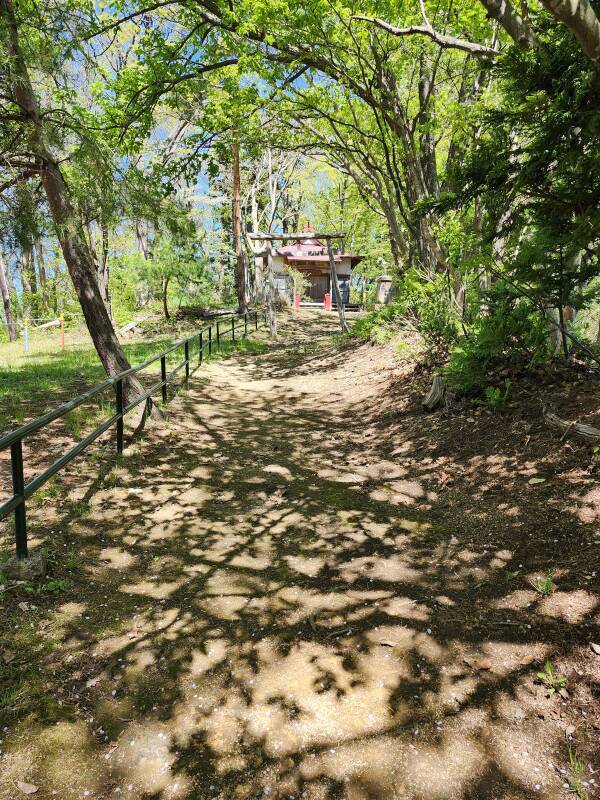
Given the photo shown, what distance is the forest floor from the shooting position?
242cm

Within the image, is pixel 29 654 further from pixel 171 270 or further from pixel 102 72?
pixel 171 270

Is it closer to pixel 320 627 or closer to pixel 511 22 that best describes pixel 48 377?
pixel 320 627

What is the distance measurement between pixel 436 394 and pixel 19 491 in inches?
218

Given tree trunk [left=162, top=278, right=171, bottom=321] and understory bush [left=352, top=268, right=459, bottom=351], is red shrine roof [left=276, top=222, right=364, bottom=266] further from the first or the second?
understory bush [left=352, top=268, right=459, bottom=351]

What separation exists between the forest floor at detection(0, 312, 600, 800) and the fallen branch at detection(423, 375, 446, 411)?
88 centimetres

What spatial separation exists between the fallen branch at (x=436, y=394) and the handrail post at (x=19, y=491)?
544cm

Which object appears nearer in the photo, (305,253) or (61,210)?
Answer: (61,210)

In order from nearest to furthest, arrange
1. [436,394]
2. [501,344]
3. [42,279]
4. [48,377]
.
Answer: [501,344]
[436,394]
[48,377]
[42,279]

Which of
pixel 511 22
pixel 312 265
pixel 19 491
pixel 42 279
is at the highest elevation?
pixel 312 265

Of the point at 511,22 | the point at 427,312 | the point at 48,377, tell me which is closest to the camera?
the point at 511,22

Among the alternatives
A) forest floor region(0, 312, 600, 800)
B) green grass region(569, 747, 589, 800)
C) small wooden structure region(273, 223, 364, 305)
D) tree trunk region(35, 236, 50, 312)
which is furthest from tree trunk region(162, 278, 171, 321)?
green grass region(569, 747, 589, 800)

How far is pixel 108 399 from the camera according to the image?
29.6ft

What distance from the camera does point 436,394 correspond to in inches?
296

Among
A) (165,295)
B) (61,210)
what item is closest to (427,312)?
(61,210)
